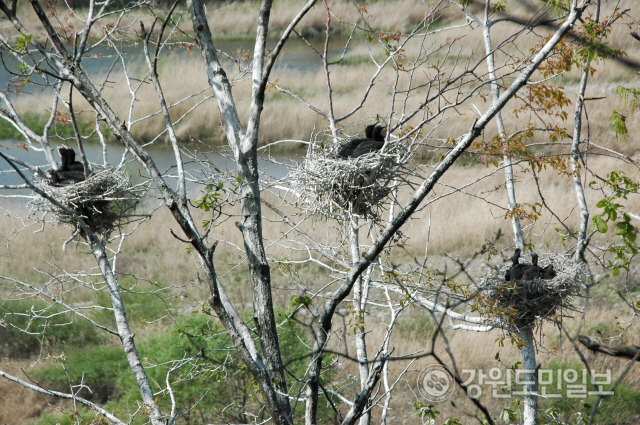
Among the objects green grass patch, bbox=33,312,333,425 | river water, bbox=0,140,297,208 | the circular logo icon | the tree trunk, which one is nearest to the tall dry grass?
river water, bbox=0,140,297,208

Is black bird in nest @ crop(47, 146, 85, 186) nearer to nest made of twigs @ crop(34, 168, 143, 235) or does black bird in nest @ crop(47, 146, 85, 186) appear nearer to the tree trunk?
nest made of twigs @ crop(34, 168, 143, 235)

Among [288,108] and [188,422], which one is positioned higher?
[288,108]

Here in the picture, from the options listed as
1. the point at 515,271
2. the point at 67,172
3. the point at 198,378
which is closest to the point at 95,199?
the point at 67,172

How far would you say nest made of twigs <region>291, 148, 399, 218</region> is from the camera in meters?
3.82

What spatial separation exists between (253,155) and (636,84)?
20401mm

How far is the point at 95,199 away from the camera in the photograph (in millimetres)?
4836

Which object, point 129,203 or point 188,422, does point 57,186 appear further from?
point 188,422

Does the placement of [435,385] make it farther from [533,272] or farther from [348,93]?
[348,93]

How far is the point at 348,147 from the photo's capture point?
4.06 m

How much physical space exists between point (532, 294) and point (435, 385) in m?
4.87

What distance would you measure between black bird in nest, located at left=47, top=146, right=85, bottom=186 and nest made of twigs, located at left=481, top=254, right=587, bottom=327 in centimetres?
349

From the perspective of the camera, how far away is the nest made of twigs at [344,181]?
3820 millimetres

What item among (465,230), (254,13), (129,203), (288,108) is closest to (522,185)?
(465,230)

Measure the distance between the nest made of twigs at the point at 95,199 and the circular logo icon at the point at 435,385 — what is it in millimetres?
5927
